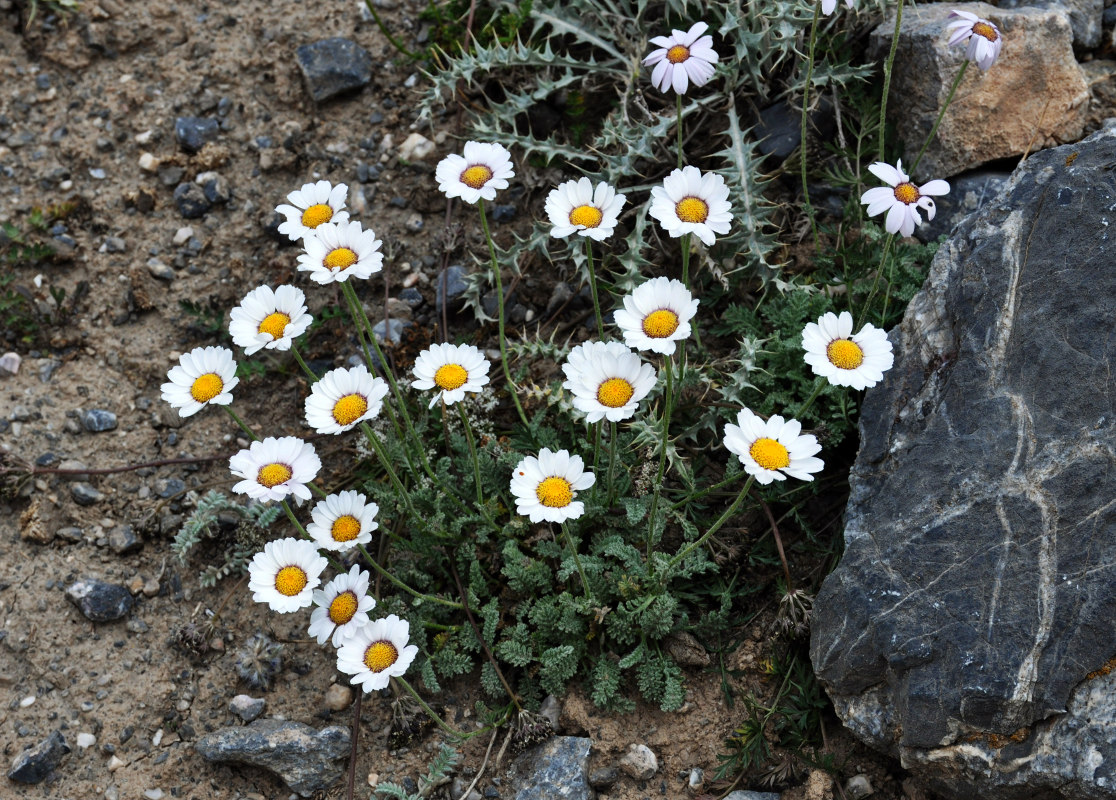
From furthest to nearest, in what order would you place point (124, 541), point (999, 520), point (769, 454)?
1. point (124, 541)
2. point (999, 520)
3. point (769, 454)

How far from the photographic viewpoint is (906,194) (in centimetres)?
324

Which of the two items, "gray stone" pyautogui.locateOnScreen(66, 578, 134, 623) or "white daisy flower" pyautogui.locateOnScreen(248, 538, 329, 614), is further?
"gray stone" pyautogui.locateOnScreen(66, 578, 134, 623)

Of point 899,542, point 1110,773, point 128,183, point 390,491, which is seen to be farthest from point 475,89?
point 1110,773

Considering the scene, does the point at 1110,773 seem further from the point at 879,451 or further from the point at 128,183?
the point at 128,183

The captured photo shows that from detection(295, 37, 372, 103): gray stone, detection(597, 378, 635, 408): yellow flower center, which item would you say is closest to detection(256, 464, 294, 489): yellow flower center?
detection(597, 378, 635, 408): yellow flower center

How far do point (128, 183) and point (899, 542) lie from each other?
3.84 metres

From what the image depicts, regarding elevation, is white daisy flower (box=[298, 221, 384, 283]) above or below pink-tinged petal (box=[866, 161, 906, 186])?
below

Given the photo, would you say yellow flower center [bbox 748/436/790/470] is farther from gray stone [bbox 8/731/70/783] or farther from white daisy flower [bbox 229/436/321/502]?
gray stone [bbox 8/731/70/783]

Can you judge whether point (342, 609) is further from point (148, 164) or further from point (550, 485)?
point (148, 164)

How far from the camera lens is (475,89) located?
182 inches

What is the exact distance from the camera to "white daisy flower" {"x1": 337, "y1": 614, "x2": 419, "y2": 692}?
9.62ft

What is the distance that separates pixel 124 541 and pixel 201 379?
98cm

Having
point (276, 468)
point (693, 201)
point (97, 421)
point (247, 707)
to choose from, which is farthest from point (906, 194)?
point (97, 421)

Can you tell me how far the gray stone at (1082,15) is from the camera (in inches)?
169
